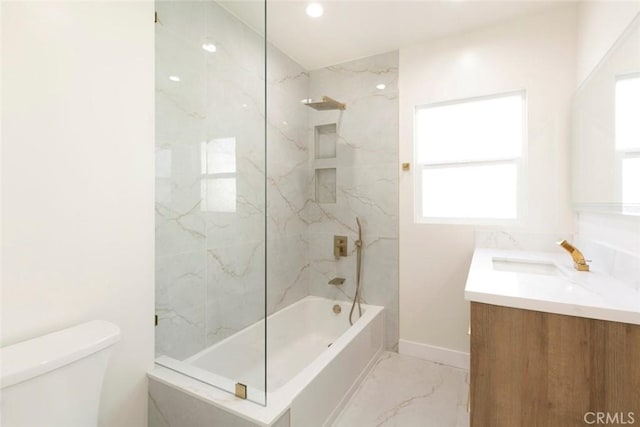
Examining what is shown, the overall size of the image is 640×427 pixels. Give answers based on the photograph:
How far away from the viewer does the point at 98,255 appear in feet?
4.15

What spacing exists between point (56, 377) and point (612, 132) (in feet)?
8.11

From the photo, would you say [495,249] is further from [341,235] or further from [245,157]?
[245,157]

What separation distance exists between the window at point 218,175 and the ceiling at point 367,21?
0.77 meters

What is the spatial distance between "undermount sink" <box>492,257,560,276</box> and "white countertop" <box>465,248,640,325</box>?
0.91 ft

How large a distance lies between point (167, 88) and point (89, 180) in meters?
0.67

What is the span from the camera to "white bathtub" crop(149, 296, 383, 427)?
4.25ft

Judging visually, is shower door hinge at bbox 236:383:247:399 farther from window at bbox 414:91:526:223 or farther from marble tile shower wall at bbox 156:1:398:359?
window at bbox 414:91:526:223

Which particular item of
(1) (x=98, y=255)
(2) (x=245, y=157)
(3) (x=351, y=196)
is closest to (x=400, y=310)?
(3) (x=351, y=196)

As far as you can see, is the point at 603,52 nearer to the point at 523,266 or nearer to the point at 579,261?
the point at 579,261

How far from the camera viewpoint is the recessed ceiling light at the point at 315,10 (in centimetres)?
198

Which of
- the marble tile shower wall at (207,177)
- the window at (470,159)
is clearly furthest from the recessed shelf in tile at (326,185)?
the marble tile shower wall at (207,177)

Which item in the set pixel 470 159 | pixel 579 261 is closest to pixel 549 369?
pixel 579 261

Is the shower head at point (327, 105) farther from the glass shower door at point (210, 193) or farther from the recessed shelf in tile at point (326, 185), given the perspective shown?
the glass shower door at point (210, 193)

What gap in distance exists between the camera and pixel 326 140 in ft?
9.30
